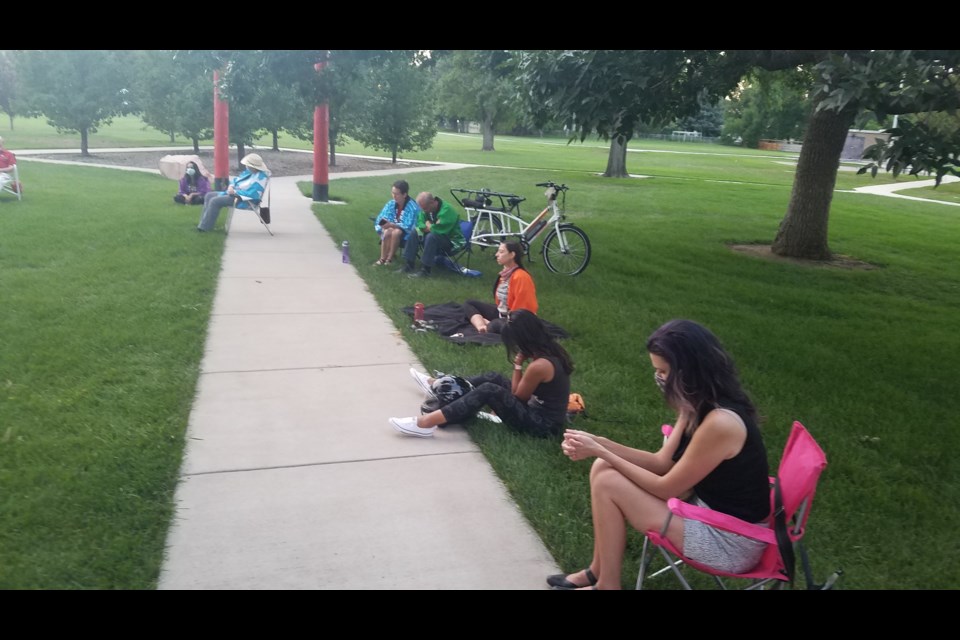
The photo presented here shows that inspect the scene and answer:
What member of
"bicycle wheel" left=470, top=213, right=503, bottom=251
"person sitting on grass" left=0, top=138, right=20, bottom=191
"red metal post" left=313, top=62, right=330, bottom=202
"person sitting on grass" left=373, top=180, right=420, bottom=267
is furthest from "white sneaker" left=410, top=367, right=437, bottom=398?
"red metal post" left=313, top=62, right=330, bottom=202

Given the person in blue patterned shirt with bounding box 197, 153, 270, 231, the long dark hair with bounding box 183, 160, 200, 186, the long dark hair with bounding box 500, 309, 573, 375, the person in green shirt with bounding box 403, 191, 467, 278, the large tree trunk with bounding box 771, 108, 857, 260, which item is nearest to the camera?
the long dark hair with bounding box 500, 309, 573, 375

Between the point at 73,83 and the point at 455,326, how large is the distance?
23.2 metres

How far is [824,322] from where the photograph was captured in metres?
8.81

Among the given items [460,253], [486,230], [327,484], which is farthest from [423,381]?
[486,230]

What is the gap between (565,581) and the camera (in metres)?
3.57

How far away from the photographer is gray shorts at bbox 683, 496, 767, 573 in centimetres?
321

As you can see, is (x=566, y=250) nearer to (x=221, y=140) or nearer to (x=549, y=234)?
(x=549, y=234)

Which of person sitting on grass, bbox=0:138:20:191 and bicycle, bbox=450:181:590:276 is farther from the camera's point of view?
person sitting on grass, bbox=0:138:20:191

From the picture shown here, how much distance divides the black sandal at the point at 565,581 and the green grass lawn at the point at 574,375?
207 mm

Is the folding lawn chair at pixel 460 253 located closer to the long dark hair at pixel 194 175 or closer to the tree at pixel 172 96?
the long dark hair at pixel 194 175

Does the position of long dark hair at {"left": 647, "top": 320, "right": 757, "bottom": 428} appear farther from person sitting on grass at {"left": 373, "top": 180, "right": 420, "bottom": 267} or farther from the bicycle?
person sitting on grass at {"left": 373, "top": 180, "right": 420, "bottom": 267}

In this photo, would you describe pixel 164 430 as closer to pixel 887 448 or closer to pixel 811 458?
pixel 811 458

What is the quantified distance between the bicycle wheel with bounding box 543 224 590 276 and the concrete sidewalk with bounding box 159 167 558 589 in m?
3.62
